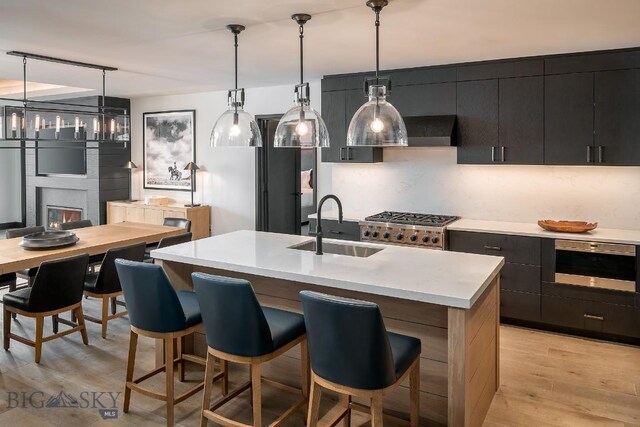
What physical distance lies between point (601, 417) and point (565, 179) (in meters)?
2.36

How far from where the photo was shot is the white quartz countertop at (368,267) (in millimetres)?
2388

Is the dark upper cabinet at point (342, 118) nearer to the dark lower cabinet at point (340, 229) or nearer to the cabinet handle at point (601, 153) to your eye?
the dark lower cabinet at point (340, 229)

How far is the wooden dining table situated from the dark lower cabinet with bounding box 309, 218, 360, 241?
59.9 inches

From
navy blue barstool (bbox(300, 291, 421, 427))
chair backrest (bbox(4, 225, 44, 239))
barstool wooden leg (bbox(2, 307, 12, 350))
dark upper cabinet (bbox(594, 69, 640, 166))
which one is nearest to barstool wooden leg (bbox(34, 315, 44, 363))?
barstool wooden leg (bbox(2, 307, 12, 350))

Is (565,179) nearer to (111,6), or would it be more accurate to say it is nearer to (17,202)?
(111,6)

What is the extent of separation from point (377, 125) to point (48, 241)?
9.94ft

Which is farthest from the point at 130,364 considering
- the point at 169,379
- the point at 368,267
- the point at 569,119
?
the point at 569,119

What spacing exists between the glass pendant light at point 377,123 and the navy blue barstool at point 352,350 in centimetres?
111

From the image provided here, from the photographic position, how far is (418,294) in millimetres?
2328

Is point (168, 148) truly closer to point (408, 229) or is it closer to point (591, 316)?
point (408, 229)

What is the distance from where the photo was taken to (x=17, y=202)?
9617 mm

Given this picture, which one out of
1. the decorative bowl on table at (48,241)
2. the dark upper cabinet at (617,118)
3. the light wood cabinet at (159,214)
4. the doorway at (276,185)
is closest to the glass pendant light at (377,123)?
the dark upper cabinet at (617,118)

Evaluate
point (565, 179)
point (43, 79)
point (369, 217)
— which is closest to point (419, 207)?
point (369, 217)

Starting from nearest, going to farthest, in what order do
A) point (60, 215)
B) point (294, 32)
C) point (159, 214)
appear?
point (294, 32) → point (159, 214) → point (60, 215)
